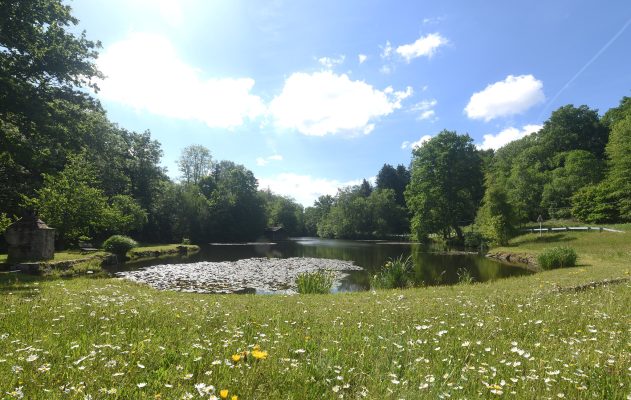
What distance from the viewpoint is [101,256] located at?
29.8 metres

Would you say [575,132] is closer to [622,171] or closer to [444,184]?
[622,171]

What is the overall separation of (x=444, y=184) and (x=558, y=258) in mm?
34539

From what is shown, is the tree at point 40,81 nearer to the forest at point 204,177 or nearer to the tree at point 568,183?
the forest at point 204,177

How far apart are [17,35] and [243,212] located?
2706 inches

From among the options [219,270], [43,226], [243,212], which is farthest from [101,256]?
[243,212]

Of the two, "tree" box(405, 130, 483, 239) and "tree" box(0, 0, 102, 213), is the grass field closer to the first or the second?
"tree" box(0, 0, 102, 213)

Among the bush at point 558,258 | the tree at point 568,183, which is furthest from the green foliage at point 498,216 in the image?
the bush at point 558,258

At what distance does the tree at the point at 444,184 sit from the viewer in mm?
54969

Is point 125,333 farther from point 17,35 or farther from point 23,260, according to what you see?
point 23,260

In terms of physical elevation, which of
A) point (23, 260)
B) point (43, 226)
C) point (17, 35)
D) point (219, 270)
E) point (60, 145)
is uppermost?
point (17, 35)

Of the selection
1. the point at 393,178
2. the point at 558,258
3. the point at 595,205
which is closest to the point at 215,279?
the point at 558,258

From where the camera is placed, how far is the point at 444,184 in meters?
56.2

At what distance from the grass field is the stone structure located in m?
18.2

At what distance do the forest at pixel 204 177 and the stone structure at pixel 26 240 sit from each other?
0.78m
